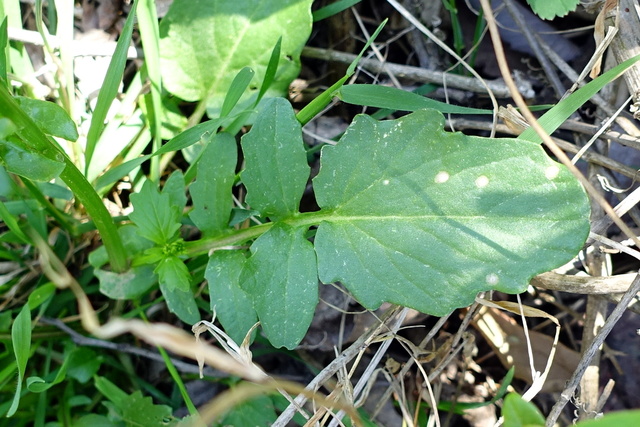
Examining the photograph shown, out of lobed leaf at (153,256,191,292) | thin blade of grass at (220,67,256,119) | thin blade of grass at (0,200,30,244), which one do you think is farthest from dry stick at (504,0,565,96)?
thin blade of grass at (0,200,30,244)

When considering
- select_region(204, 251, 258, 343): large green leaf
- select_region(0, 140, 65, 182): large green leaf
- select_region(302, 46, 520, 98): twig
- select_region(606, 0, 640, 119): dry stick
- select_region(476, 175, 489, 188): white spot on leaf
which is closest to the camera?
select_region(0, 140, 65, 182): large green leaf

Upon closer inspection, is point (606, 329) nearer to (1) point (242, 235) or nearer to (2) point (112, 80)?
(1) point (242, 235)

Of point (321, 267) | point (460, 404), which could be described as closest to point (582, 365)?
point (460, 404)

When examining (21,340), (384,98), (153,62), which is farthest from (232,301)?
(153,62)

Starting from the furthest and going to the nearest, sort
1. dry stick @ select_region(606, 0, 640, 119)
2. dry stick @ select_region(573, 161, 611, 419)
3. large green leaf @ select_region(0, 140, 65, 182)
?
dry stick @ select_region(573, 161, 611, 419), dry stick @ select_region(606, 0, 640, 119), large green leaf @ select_region(0, 140, 65, 182)

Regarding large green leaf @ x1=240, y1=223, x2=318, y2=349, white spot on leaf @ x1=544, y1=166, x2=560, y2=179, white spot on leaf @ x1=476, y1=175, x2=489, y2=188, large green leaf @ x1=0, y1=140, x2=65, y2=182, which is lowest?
large green leaf @ x1=240, y1=223, x2=318, y2=349

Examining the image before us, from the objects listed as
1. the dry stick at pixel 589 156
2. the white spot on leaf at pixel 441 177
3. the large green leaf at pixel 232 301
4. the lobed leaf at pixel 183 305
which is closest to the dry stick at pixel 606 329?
the dry stick at pixel 589 156

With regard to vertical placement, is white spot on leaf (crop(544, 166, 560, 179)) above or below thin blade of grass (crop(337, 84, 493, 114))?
below

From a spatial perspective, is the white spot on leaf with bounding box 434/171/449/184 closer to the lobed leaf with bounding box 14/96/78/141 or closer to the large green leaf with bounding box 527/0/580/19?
the large green leaf with bounding box 527/0/580/19
